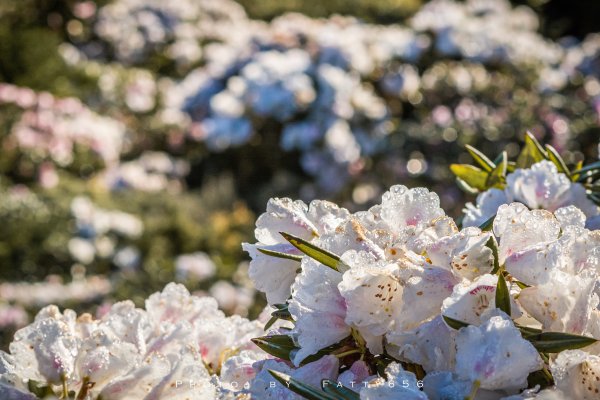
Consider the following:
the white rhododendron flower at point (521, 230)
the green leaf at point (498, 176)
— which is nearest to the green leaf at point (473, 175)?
the green leaf at point (498, 176)

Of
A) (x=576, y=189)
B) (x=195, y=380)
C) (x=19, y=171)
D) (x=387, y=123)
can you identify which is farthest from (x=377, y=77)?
(x=195, y=380)

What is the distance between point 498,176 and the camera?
1.32m

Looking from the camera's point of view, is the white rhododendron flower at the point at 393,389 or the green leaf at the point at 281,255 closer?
the white rhododendron flower at the point at 393,389

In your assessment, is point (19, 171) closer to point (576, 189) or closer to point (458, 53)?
point (458, 53)

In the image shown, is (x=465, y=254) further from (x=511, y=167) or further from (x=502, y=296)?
(x=511, y=167)

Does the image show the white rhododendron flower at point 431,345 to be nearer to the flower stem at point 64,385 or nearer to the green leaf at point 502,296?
the green leaf at point 502,296

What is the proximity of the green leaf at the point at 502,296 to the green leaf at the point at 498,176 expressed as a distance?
1.78ft

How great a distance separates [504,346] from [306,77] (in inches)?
188

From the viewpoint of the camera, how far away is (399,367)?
79cm

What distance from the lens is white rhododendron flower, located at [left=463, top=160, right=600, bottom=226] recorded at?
1.18 metres

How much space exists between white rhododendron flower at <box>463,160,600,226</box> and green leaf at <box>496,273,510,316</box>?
1.24 feet

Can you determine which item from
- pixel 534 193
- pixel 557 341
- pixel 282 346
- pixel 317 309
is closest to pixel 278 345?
pixel 282 346

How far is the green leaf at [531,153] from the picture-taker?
135cm

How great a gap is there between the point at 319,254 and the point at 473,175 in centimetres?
58
